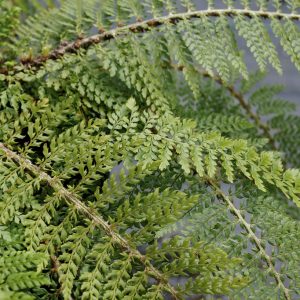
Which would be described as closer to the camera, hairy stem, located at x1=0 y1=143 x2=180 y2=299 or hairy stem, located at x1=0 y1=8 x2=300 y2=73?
hairy stem, located at x1=0 y1=143 x2=180 y2=299

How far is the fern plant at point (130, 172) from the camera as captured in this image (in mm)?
619

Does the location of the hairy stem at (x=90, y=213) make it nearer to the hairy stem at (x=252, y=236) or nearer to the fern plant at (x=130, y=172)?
the fern plant at (x=130, y=172)

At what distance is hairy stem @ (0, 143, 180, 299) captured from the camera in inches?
24.4

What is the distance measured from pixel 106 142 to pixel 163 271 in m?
0.17

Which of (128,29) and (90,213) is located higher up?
(128,29)

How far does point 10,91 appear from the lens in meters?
0.75

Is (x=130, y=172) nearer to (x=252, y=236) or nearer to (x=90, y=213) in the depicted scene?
(x=90, y=213)

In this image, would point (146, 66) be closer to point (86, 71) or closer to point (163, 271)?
point (86, 71)

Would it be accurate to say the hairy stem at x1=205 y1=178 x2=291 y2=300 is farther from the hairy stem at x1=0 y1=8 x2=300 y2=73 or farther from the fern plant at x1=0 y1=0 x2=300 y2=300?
the hairy stem at x1=0 y1=8 x2=300 y2=73

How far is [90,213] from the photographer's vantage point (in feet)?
2.09

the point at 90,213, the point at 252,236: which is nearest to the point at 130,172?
the point at 90,213

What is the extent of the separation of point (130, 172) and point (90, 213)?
0.07 m

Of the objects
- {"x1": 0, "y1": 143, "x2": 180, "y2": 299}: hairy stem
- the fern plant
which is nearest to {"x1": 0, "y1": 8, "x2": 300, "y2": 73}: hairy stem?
the fern plant

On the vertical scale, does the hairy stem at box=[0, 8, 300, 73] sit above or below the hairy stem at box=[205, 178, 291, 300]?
above
